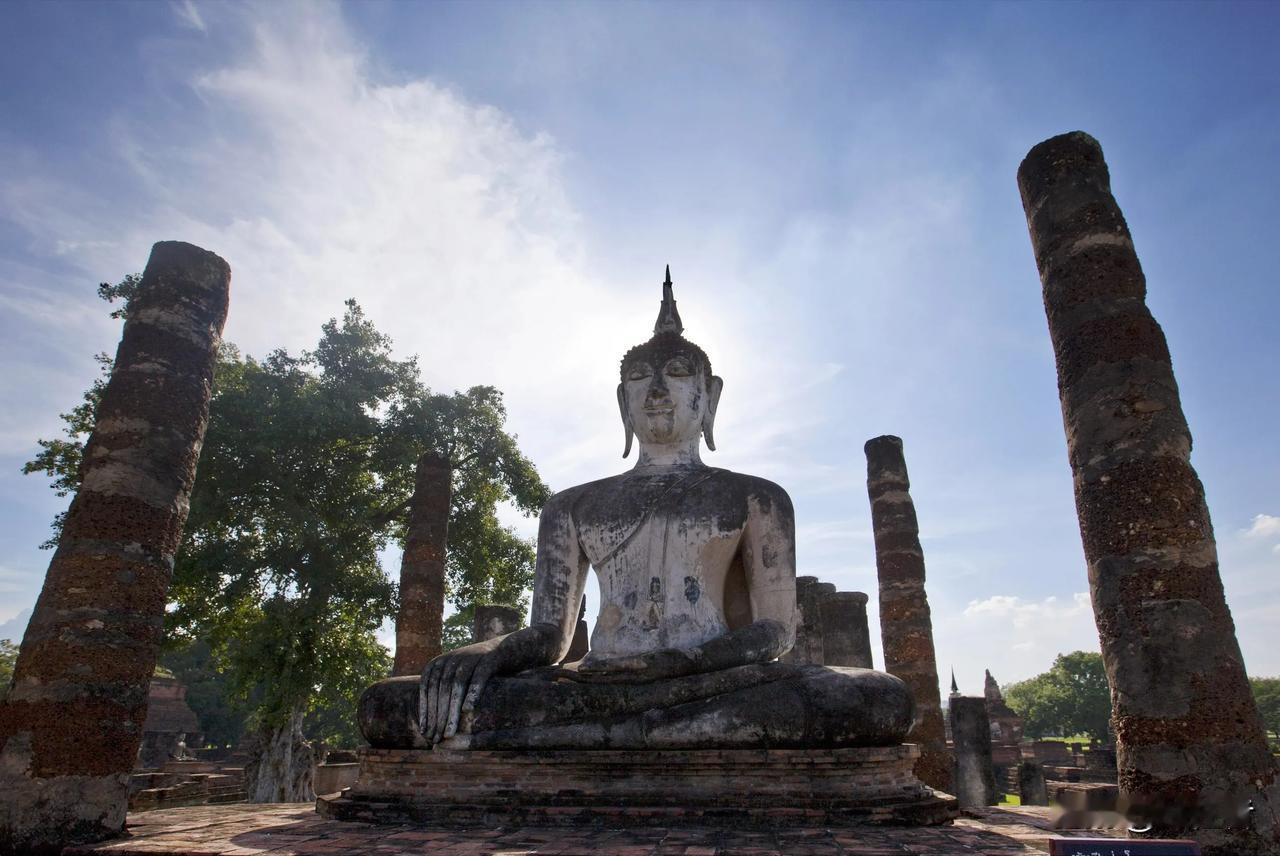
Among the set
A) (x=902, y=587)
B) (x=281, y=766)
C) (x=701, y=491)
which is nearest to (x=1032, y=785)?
(x=902, y=587)

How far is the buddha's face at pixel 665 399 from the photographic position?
5922 mm

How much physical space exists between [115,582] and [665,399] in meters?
3.55

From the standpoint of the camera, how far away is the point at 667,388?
5.92 meters

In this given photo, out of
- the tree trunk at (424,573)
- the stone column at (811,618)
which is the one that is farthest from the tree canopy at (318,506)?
the stone column at (811,618)

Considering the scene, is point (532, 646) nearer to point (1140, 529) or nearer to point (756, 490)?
point (756, 490)

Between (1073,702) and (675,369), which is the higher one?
(675,369)

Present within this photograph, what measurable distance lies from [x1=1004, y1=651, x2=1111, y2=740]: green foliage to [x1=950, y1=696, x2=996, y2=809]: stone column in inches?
1490

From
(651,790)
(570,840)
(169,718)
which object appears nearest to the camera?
(570,840)

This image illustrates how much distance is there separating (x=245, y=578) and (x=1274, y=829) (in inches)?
633

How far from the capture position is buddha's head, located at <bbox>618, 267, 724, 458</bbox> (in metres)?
5.94

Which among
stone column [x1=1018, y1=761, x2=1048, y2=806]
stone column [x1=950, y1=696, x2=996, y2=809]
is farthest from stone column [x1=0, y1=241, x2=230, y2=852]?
stone column [x1=1018, y1=761, x2=1048, y2=806]

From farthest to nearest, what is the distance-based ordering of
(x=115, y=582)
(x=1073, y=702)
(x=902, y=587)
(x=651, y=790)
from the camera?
(x=1073, y=702), (x=902, y=587), (x=115, y=582), (x=651, y=790)

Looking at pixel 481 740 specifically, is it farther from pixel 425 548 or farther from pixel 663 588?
pixel 425 548

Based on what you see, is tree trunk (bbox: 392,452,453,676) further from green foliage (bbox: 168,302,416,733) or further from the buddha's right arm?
the buddha's right arm
